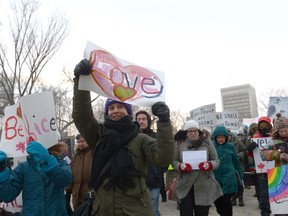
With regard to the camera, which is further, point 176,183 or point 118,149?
point 176,183

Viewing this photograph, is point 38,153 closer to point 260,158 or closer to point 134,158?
point 134,158

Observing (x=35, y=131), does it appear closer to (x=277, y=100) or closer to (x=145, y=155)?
(x=145, y=155)

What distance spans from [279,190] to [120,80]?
305 centimetres

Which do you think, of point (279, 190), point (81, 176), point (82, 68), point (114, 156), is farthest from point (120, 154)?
point (279, 190)

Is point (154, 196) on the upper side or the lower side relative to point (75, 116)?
lower

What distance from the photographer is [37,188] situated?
306 centimetres

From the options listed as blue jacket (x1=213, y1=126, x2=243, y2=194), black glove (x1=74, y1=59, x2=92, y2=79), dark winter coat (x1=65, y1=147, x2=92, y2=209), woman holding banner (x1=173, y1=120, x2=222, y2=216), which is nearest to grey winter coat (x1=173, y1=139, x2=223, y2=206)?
woman holding banner (x1=173, y1=120, x2=222, y2=216)

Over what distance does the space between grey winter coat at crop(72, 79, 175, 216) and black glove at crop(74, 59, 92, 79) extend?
83 millimetres

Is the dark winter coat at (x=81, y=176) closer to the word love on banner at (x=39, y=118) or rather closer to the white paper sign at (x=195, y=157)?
the white paper sign at (x=195, y=157)

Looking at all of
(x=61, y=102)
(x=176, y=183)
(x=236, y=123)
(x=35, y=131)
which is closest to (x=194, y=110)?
(x=236, y=123)

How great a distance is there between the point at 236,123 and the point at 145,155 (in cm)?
1041

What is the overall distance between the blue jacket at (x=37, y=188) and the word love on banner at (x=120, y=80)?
2.81 feet

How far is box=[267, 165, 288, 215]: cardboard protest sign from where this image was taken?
4.56m

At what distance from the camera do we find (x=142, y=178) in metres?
2.61
